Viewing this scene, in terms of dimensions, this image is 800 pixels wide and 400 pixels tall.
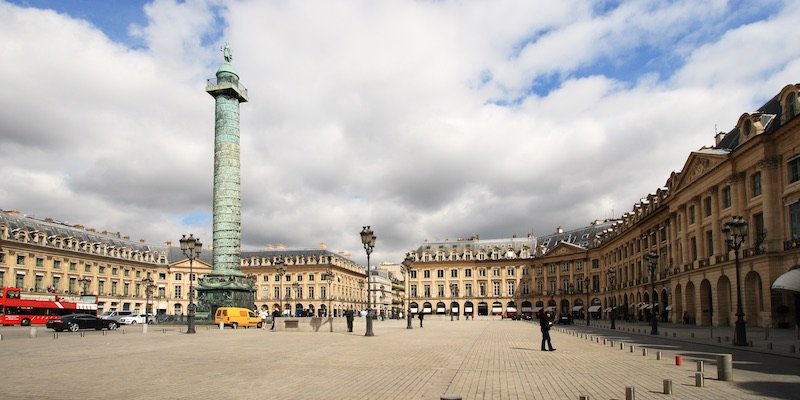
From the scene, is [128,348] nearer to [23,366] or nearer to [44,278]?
[23,366]

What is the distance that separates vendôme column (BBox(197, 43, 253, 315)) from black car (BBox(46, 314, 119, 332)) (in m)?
10.2

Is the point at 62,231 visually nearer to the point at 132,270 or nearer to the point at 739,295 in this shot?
the point at 132,270

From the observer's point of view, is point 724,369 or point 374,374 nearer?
point 724,369

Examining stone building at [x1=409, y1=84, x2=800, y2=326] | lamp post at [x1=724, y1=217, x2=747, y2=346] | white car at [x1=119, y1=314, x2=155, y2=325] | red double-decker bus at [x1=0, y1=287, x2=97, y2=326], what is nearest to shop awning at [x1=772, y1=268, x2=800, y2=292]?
lamp post at [x1=724, y1=217, x2=747, y2=346]

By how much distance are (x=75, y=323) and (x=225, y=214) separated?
1531 cm

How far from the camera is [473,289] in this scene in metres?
126

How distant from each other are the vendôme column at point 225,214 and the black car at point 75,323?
10.2m

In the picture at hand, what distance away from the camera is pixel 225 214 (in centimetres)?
5431

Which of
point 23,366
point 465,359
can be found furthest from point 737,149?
point 23,366

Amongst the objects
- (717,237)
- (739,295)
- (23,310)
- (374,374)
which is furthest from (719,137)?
(23,310)

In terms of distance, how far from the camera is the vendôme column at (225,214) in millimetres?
54031

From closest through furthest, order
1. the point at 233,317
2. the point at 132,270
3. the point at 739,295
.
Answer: the point at 739,295
the point at 233,317
the point at 132,270

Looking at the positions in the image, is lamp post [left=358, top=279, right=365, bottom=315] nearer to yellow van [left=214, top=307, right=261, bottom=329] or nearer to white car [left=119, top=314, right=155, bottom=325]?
white car [left=119, top=314, right=155, bottom=325]

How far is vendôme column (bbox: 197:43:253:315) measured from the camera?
54.0m
